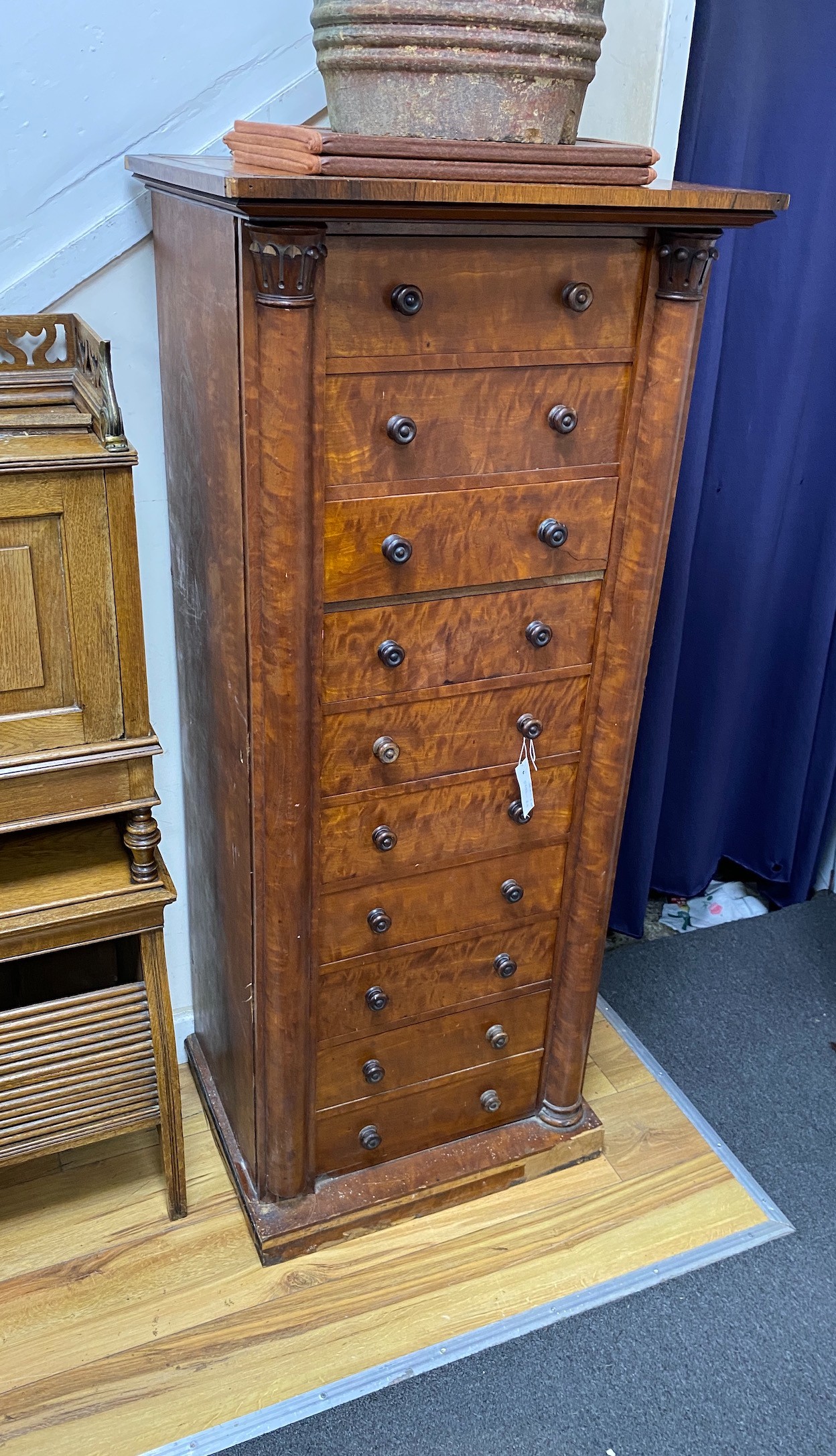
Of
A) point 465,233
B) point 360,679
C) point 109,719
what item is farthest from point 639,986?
point 465,233

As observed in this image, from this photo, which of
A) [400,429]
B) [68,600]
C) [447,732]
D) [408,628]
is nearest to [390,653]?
[408,628]

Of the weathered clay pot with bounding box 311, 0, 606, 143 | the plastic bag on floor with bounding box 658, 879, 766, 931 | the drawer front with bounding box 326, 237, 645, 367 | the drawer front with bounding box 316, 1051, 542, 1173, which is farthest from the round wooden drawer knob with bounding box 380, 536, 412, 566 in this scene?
the plastic bag on floor with bounding box 658, 879, 766, 931

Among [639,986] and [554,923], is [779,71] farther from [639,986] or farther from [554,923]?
[639,986]

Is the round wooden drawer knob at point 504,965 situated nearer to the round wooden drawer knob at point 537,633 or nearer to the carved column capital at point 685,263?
the round wooden drawer knob at point 537,633

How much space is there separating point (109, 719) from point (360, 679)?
1.05 feet

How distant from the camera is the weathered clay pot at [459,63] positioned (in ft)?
3.59

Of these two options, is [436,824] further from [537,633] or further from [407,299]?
[407,299]

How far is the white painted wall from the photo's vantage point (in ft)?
4.66

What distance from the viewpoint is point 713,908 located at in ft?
8.38

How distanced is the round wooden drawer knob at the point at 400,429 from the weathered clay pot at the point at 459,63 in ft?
0.95

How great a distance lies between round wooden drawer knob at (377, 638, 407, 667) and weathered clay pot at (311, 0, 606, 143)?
56 cm

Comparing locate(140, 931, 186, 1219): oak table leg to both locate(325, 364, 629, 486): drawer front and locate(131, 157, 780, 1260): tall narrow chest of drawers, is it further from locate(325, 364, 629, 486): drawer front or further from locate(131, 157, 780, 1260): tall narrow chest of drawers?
locate(325, 364, 629, 486): drawer front

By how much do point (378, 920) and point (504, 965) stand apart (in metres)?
0.26

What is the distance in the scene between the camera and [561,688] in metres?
1.52
